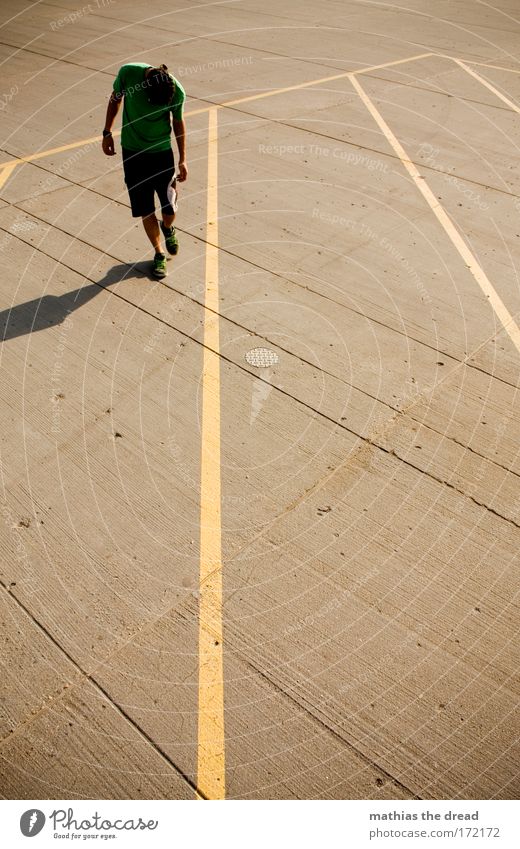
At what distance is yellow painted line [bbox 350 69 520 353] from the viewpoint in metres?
6.50

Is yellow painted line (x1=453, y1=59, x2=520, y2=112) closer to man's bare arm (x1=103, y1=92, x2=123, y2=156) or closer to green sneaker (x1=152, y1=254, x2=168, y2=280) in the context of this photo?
green sneaker (x1=152, y1=254, x2=168, y2=280)

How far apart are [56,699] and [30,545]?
108 centimetres

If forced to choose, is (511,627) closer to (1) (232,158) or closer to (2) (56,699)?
(2) (56,699)

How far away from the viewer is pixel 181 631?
3943 mm

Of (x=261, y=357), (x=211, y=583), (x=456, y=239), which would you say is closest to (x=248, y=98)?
(x=456, y=239)

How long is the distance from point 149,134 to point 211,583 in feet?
13.4

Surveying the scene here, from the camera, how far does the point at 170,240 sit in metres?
7.09

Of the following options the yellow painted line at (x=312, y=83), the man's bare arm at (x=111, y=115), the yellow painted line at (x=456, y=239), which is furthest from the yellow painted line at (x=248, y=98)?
the man's bare arm at (x=111, y=115)

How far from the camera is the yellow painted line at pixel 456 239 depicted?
6.50 m

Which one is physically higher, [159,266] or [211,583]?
[159,266]

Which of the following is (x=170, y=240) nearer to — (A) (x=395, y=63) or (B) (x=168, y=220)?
(B) (x=168, y=220)

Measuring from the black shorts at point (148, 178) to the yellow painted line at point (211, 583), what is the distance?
89cm

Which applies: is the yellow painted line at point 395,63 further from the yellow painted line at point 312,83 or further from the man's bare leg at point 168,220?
the man's bare leg at point 168,220

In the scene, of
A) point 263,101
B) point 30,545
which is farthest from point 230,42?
point 30,545
